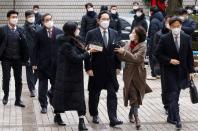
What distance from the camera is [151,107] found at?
11.0m

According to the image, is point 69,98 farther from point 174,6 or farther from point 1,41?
point 174,6

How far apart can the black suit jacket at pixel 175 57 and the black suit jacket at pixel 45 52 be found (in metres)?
2.09

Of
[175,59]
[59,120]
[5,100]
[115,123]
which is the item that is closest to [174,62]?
[175,59]

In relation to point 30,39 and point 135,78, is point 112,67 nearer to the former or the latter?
point 135,78

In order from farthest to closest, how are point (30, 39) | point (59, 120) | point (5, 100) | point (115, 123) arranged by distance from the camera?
1. point (30, 39)
2. point (5, 100)
3. point (59, 120)
4. point (115, 123)

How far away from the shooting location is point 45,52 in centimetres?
1021

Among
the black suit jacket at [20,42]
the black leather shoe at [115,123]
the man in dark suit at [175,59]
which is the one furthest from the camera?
the black suit jacket at [20,42]

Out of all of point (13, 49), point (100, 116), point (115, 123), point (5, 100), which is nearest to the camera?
point (115, 123)

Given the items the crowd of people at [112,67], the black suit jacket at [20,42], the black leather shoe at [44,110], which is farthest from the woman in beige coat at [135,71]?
the black suit jacket at [20,42]

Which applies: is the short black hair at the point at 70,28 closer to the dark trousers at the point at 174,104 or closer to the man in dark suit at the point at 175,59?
the man in dark suit at the point at 175,59

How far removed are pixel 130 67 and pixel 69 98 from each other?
3.77 feet

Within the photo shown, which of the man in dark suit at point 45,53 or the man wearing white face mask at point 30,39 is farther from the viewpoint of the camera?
the man wearing white face mask at point 30,39

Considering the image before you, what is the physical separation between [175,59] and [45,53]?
8.33 feet

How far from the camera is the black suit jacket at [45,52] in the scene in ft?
33.4
